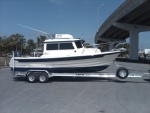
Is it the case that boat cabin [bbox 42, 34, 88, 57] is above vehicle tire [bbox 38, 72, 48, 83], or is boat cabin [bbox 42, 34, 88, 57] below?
above

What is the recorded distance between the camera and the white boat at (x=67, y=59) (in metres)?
16.0

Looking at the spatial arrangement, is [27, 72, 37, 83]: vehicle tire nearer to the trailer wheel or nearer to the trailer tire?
the trailer tire

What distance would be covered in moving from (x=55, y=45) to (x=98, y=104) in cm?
820

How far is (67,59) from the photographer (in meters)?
16.1

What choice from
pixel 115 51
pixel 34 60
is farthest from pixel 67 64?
pixel 115 51

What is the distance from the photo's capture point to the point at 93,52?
1631cm

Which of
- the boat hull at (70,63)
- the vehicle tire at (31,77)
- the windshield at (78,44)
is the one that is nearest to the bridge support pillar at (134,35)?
the windshield at (78,44)

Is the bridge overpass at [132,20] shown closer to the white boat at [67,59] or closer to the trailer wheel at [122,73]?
the white boat at [67,59]

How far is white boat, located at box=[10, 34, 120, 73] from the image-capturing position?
1600 cm

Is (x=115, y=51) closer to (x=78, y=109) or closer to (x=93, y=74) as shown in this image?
(x=93, y=74)

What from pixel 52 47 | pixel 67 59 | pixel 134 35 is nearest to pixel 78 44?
pixel 67 59

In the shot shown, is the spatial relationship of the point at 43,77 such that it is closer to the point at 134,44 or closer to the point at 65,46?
the point at 65,46

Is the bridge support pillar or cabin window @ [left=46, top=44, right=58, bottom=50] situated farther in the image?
the bridge support pillar

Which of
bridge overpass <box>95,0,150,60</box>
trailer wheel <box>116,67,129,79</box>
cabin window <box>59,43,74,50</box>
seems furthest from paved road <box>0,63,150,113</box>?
bridge overpass <box>95,0,150,60</box>
